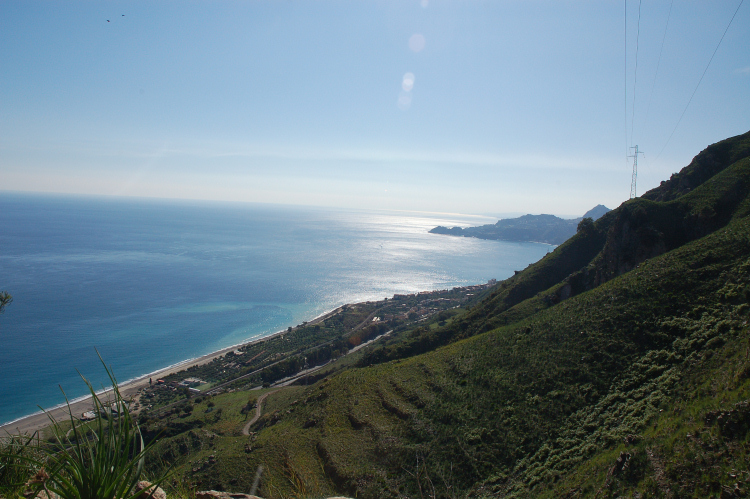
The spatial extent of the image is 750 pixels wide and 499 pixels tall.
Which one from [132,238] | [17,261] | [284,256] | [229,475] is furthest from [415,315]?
[132,238]

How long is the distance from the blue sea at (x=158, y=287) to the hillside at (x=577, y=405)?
1216cm

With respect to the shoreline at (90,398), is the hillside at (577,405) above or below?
above

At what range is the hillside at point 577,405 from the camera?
399 inches

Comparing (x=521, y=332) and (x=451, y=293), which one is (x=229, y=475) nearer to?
(x=521, y=332)

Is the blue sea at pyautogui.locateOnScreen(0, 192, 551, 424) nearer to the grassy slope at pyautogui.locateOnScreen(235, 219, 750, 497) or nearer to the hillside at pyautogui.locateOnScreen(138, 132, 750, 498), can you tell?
the hillside at pyautogui.locateOnScreen(138, 132, 750, 498)

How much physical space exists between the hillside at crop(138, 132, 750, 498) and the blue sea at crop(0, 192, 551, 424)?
39.9 feet

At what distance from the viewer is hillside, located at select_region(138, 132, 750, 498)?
33.2ft

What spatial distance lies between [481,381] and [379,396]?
22.5 feet

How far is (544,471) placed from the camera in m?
13.6

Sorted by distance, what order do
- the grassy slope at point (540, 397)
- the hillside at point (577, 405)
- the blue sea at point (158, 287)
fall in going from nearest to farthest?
1. the hillside at point (577, 405)
2. the grassy slope at point (540, 397)
3. the blue sea at point (158, 287)

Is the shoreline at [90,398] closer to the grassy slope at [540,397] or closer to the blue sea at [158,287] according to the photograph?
the blue sea at [158,287]

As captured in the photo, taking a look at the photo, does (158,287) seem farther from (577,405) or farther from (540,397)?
(577,405)

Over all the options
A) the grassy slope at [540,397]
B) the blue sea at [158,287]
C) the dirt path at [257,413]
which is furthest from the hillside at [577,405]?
the blue sea at [158,287]

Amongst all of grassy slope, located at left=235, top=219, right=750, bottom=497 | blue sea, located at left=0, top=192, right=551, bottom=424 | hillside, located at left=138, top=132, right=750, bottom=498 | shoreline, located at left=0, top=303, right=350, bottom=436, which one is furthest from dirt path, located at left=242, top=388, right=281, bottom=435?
blue sea, located at left=0, top=192, right=551, bottom=424
